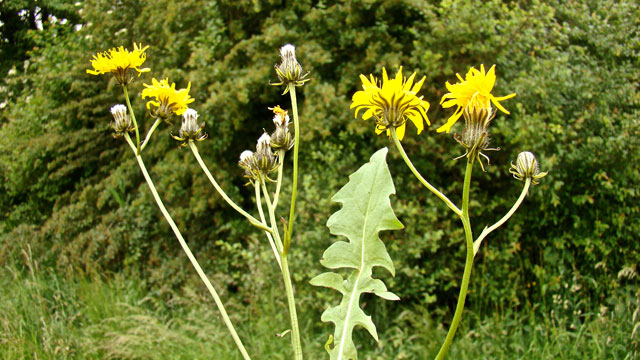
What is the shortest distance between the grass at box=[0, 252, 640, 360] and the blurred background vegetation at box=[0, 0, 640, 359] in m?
0.02

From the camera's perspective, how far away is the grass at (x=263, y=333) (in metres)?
3.29

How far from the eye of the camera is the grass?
3.29 metres

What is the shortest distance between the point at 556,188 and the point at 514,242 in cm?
46

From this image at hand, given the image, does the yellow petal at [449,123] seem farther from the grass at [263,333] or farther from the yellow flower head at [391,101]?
the grass at [263,333]

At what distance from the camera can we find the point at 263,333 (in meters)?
3.69

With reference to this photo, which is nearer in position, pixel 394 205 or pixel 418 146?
pixel 394 205

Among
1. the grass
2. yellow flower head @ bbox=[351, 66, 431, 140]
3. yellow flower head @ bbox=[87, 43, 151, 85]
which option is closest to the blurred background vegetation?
the grass

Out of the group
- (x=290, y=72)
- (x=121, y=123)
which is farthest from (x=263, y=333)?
(x=290, y=72)

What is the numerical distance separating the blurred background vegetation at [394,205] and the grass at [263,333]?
0.02 meters

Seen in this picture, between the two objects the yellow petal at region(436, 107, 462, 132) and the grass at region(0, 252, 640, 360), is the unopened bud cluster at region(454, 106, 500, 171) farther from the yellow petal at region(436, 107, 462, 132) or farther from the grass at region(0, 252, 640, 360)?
the grass at region(0, 252, 640, 360)

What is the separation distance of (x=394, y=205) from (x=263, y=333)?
121 centimetres

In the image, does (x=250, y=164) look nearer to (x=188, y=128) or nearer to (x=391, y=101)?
(x=188, y=128)

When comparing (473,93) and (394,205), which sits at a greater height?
(473,93)

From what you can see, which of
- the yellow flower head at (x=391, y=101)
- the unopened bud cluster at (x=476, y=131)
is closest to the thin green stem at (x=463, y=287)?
the unopened bud cluster at (x=476, y=131)
